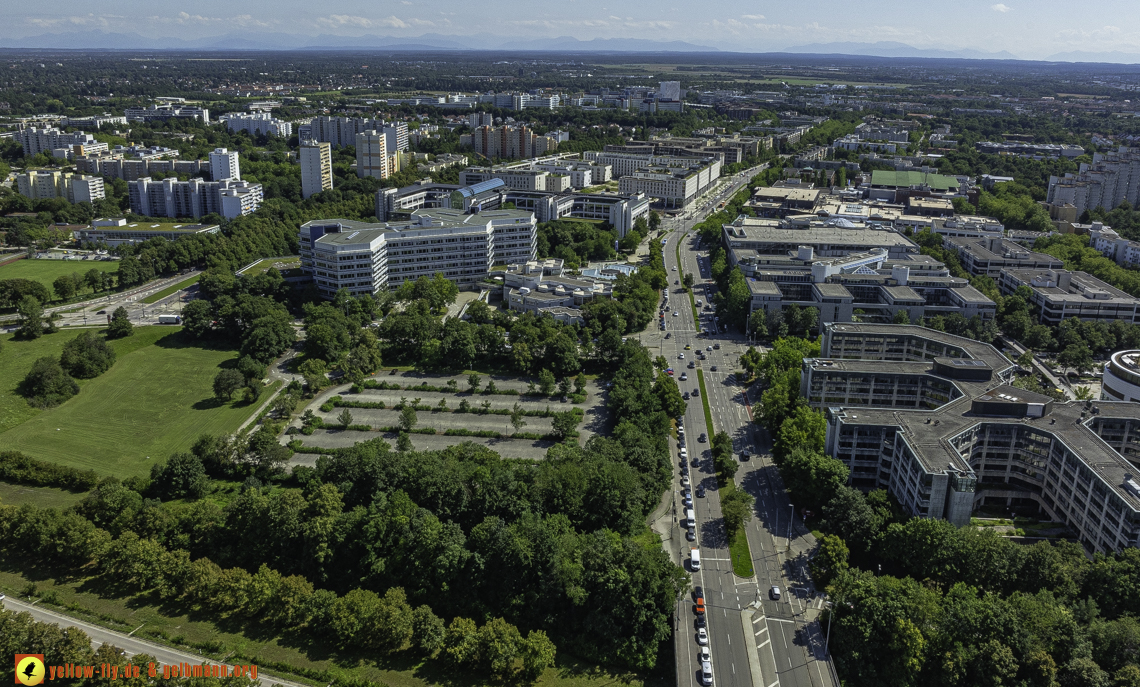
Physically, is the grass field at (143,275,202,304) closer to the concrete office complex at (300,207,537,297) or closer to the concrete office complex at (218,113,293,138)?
the concrete office complex at (300,207,537,297)

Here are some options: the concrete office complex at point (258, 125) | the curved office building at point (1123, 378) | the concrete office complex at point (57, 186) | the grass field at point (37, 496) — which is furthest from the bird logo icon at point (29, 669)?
the concrete office complex at point (258, 125)

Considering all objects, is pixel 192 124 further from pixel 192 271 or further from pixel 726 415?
pixel 726 415

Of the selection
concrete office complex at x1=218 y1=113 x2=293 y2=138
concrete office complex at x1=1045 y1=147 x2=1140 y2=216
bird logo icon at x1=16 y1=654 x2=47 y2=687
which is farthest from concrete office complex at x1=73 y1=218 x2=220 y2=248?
concrete office complex at x1=1045 y1=147 x2=1140 y2=216

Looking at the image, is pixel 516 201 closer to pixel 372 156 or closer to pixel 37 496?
pixel 372 156

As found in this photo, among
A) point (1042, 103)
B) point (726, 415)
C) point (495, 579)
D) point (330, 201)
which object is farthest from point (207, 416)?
point (1042, 103)

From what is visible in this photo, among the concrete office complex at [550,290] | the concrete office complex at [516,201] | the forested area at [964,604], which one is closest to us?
the forested area at [964,604]

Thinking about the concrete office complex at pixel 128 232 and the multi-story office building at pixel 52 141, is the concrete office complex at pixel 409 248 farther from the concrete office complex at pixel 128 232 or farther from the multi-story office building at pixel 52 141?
the multi-story office building at pixel 52 141
